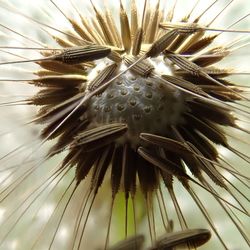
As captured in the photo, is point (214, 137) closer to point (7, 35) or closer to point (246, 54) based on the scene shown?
point (246, 54)

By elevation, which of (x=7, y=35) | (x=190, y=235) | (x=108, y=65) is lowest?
(x=190, y=235)

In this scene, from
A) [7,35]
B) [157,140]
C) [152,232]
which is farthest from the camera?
[7,35]

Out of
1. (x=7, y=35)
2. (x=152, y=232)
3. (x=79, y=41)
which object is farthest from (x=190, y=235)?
(x=7, y=35)

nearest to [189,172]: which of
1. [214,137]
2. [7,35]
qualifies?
[214,137]

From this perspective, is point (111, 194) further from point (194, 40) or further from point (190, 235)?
point (194, 40)

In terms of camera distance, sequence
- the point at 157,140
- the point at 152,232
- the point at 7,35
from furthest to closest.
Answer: the point at 7,35
the point at 152,232
the point at 157,140

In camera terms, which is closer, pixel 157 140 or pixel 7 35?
pixel 157 140

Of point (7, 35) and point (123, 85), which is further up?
point (7, 35)
